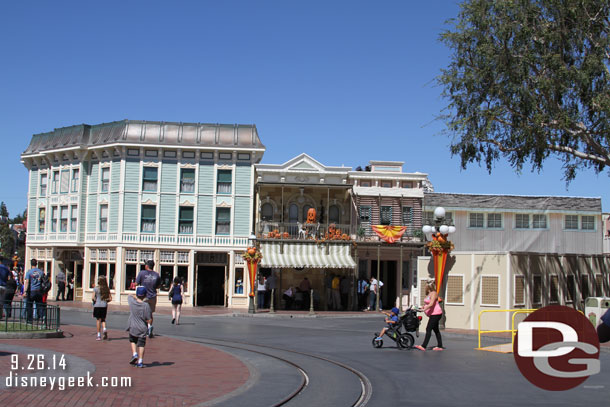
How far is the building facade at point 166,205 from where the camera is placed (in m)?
37.6

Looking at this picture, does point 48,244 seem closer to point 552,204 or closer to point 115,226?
point 115,226

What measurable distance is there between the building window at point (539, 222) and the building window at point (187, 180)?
20.3 m

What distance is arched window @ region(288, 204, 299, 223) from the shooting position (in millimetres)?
37969

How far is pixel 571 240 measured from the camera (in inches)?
1629

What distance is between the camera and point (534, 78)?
21.8m

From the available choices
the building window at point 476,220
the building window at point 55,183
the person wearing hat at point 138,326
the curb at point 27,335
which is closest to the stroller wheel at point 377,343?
the person wearing hat at point 138,326

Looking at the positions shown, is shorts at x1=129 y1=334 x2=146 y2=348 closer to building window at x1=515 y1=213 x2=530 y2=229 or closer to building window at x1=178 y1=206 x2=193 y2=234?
building window at x1=178 y1=206 x2=193 y2=234

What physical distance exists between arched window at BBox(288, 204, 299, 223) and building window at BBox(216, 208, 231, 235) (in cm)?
343

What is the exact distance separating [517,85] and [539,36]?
1.70 m

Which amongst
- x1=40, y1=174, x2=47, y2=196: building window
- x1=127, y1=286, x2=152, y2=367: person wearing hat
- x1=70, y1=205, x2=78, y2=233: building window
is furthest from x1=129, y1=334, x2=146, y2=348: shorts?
x1=40, y1=174, x2=47, y2=196: building window

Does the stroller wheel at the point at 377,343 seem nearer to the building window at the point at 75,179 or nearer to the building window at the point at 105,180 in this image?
the building window at the point at 105,180


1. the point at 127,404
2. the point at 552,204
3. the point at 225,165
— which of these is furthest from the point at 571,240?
the point at 127,404

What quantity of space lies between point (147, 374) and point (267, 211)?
87.0ft

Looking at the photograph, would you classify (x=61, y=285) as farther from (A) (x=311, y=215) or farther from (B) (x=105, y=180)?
(A) (x=311, y=215)
